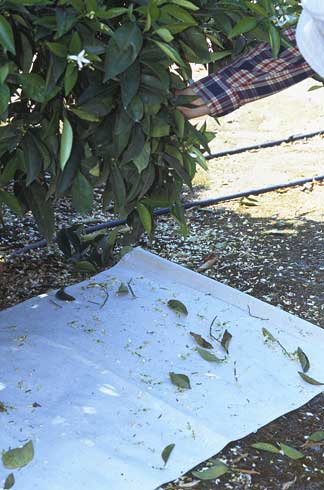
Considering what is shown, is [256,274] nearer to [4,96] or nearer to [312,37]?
[312,37]

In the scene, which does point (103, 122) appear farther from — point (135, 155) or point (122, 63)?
point (122, 63)

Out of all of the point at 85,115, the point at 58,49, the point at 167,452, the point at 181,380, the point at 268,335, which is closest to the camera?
the point at 58,49

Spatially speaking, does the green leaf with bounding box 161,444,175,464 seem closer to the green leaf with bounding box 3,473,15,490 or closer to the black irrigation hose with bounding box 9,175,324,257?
the green leaf with bounding box 3,473,15,490

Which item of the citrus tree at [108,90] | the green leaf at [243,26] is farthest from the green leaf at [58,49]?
the green leaf at [243,26]

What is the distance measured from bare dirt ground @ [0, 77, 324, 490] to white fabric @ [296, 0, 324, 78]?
1004 mm

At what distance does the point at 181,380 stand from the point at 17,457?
545 millimetres

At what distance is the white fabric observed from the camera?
1.67m

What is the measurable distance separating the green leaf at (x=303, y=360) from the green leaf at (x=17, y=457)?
2.83ft

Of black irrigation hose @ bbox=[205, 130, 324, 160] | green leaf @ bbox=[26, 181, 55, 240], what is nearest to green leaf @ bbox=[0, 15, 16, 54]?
green leaf @ bbox=[26, 181, 55, 240]

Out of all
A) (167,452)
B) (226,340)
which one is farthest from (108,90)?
(226,340)

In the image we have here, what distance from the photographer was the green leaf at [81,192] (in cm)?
198

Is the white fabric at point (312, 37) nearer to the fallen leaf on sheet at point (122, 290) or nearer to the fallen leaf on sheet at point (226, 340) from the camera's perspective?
the fallen leaf on sheet at point (226, 340)

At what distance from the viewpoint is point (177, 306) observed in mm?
2734

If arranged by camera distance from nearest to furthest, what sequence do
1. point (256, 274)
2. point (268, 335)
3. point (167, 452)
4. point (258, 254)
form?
point (167, 452)
point (268, 335)
point (256, 274)
point (258, 254)
